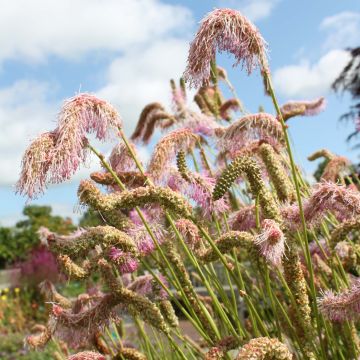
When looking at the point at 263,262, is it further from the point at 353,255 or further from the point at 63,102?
the point at 353,255

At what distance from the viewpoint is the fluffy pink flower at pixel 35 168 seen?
5.58ft

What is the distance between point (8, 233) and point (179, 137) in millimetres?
24773

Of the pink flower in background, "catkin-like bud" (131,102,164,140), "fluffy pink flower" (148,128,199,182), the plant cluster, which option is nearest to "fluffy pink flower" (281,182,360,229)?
the plant cluster

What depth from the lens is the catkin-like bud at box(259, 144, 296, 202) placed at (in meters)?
1.99

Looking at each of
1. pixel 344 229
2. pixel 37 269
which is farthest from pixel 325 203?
pixel 37 269

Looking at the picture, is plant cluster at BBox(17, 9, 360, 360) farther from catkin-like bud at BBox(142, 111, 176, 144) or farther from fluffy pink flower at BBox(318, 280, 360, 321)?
catkin-like bud at BBox(142, 111, 176, 144)

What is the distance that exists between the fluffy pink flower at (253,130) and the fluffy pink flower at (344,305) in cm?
63

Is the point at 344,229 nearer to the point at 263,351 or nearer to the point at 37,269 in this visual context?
the point at 263,351

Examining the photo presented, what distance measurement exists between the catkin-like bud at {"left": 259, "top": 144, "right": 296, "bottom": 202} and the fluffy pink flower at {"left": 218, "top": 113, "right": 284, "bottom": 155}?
11 cm

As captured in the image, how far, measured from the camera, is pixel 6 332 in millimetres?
9062

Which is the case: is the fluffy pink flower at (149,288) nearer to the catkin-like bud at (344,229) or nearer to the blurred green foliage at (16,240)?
the catkin-like bud at (344,229)

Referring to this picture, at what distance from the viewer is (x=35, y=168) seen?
171cm

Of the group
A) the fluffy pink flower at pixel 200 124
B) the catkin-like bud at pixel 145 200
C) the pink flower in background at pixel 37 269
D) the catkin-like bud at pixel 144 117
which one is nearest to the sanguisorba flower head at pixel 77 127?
the catkin-like bud at pixel 145 200

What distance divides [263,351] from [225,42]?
834 mm
